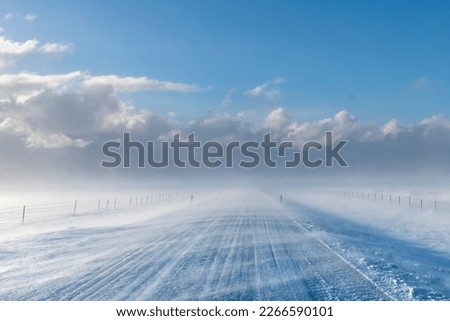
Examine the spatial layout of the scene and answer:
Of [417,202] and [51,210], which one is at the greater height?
[417,202]

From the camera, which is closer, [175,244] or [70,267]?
[70,267]

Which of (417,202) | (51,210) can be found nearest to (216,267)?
(51,210)

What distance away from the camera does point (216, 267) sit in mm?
12180

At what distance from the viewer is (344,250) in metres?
15.7

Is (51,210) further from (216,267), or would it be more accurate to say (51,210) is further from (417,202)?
(417,202)

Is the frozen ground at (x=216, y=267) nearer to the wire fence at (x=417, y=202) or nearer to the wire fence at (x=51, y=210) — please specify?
the wire fence at (x=51, y=210)

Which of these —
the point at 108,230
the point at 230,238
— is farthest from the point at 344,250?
the point at 108,230

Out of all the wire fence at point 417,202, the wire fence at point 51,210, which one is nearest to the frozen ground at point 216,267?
the wire fence at point 51,210

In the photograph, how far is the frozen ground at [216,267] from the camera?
31.7ft

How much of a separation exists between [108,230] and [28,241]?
4884 millimetres

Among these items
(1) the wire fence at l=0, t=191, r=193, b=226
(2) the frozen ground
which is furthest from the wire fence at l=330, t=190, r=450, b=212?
(1) the wire fence at l=0, t=191, r=193, b=226

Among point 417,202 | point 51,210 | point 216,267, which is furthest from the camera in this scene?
point 417,202

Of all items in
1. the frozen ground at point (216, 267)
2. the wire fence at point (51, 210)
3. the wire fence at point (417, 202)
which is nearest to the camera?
the frozen ground at point (216, 267)

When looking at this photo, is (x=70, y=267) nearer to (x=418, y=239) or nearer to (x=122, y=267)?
(x=122, y=267)
